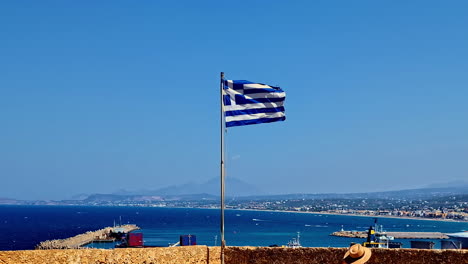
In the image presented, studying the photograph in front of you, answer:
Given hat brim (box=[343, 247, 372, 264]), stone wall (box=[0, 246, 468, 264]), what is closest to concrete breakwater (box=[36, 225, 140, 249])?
stone wall (box=[0, 246, 468, 264])

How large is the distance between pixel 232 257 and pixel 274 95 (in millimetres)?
4155

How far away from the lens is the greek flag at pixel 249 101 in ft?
47.3

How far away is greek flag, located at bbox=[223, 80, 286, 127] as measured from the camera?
14.4 metres

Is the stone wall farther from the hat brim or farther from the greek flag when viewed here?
the hat brim

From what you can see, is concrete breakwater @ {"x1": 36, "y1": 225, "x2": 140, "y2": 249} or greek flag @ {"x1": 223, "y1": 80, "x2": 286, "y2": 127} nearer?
greek flag @ {"x1": 223, "y1": 80, "x2": 286, "y2": 127}

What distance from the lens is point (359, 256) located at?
980cm

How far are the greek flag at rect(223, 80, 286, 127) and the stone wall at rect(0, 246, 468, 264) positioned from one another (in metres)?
3.24

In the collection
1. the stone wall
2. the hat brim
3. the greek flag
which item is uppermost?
the greek flag

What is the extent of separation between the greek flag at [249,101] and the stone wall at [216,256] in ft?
10.6

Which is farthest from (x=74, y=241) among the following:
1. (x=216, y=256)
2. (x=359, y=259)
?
(x=359, y=259)

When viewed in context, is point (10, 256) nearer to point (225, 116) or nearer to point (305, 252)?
point (225, 116)

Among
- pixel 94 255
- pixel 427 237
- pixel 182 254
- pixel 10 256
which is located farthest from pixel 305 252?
pixel 427 237

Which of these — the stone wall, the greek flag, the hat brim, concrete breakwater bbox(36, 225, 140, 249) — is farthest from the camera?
concrete breakwater bbox(36, 225, 140, 249)

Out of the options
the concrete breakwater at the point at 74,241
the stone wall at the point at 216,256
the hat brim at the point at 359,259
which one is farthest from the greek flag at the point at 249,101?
the concrete breakwater at the point at 74,241
